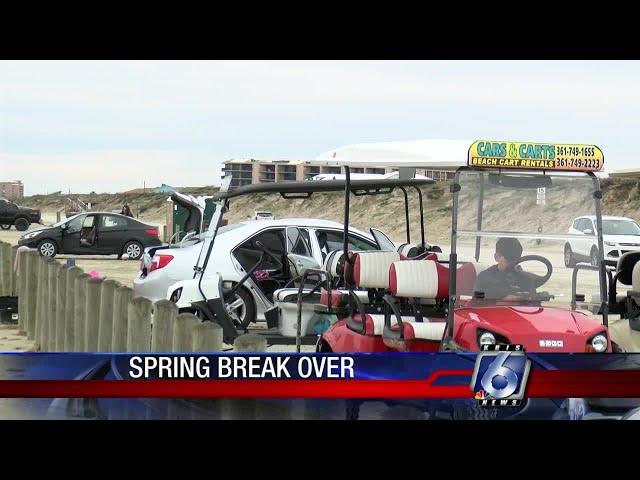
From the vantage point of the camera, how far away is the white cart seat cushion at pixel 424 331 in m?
6.77

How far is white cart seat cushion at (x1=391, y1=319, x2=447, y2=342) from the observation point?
267 inches

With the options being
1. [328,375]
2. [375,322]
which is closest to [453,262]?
[375,322]

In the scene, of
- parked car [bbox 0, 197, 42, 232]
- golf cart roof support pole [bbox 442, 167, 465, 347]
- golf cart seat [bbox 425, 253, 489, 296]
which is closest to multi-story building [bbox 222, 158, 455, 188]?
golf cart roof support pole [bbox 442, 167, 465, 347]

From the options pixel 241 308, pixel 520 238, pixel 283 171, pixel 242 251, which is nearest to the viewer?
pixel 520 238

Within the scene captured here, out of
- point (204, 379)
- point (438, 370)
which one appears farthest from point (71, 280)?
point (438, 370)

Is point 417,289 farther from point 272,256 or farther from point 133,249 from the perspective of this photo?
point 133,249

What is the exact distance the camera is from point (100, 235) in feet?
83.9

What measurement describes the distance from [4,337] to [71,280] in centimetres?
257

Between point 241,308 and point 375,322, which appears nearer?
point 375,322

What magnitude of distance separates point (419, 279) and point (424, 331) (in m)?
0.33

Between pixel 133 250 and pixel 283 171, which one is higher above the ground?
pixel 283 171

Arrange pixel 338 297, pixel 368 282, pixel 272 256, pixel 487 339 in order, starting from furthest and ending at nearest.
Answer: pixel 272 256 → pixel 338 297 → pixel 368 282 → pixel 487 339

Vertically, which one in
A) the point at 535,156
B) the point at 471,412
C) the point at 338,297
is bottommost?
the point at 471,412

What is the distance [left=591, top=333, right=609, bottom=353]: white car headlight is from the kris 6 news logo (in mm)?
478
